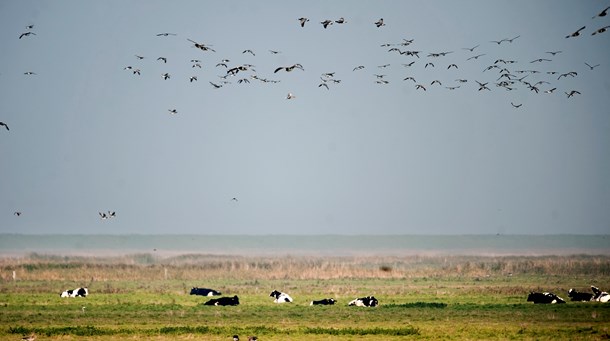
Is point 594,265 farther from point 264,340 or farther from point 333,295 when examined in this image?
point 264,340

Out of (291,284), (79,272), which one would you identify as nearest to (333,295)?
(291,284)

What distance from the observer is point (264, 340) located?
35.6 metres

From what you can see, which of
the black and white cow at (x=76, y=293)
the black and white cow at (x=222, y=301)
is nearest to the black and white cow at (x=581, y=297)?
the black and white cow at (x=222, y=301)

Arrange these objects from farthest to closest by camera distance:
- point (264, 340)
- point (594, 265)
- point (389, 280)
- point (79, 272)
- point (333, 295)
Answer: point (594, 265) → point (79, 272) → point (389, 280) → point (333, 295) → point (264, 340)

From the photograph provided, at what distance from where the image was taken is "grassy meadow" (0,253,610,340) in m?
37.8

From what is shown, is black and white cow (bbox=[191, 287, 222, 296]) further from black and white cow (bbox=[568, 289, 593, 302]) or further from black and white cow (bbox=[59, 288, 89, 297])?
black and white cow (bbox=[568, 289, 593, 302])

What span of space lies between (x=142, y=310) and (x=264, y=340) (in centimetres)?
1292

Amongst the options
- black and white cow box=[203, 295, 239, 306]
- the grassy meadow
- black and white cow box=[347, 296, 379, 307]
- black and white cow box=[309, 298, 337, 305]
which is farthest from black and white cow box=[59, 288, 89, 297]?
black and white cow box=[347, 296, 379, 307]

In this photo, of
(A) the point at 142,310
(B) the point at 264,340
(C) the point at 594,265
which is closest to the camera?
(B) the point at 264,340

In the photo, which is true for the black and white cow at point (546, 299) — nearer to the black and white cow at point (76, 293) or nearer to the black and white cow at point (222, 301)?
the black and white cow at point (222, 301)

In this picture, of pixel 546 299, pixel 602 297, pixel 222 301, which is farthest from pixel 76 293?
pixel 602 297

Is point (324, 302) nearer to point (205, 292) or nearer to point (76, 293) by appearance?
point (205, 292)

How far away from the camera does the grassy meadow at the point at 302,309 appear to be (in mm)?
37844

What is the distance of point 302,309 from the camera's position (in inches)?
1880
